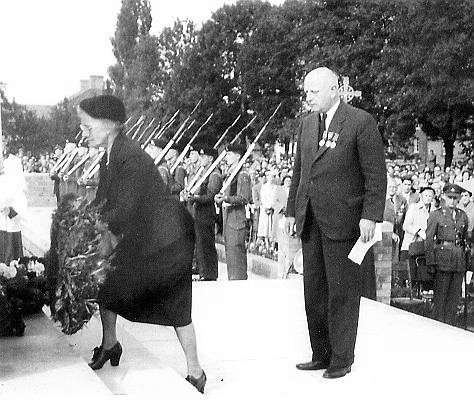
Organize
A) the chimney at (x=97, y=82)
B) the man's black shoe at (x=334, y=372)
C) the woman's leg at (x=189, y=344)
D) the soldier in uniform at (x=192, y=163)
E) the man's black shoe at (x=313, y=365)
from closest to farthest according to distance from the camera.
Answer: the chimney at (x=97, y=82) → the woman's leg at (x=189, y=344) → the man's black shoe at (x=334, y=372) → the man's black shoe at (x=313, y=365) → the soldier in uniform at (x=192, y=163)

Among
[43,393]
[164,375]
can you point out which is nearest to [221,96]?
[164,375]

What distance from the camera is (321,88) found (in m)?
3.60

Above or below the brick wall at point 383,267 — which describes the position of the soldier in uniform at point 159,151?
above

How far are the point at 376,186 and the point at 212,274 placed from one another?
10.8 ft

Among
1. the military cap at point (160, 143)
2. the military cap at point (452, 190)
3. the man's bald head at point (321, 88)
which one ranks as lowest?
the military cap at point (452, 190)

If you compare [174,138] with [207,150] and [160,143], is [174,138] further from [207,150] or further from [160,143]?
[207,150]

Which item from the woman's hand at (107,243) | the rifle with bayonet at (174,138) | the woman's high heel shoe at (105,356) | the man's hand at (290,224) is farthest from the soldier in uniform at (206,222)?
the woman's hand at (107,243)

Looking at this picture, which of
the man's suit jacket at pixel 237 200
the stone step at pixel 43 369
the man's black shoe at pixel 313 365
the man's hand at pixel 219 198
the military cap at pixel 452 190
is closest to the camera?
the stone step at pixel 43 369

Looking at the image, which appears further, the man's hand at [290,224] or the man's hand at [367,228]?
the man's hand at [290,224]

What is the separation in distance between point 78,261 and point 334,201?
1.10 metres

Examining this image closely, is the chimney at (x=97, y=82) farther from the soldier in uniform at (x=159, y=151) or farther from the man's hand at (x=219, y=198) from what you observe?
the man's hand at (x=219, y=198)

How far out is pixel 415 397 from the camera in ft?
11.8

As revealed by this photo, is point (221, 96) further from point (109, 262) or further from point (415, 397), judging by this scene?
point (415, 397)

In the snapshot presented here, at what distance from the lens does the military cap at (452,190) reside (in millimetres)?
6547
